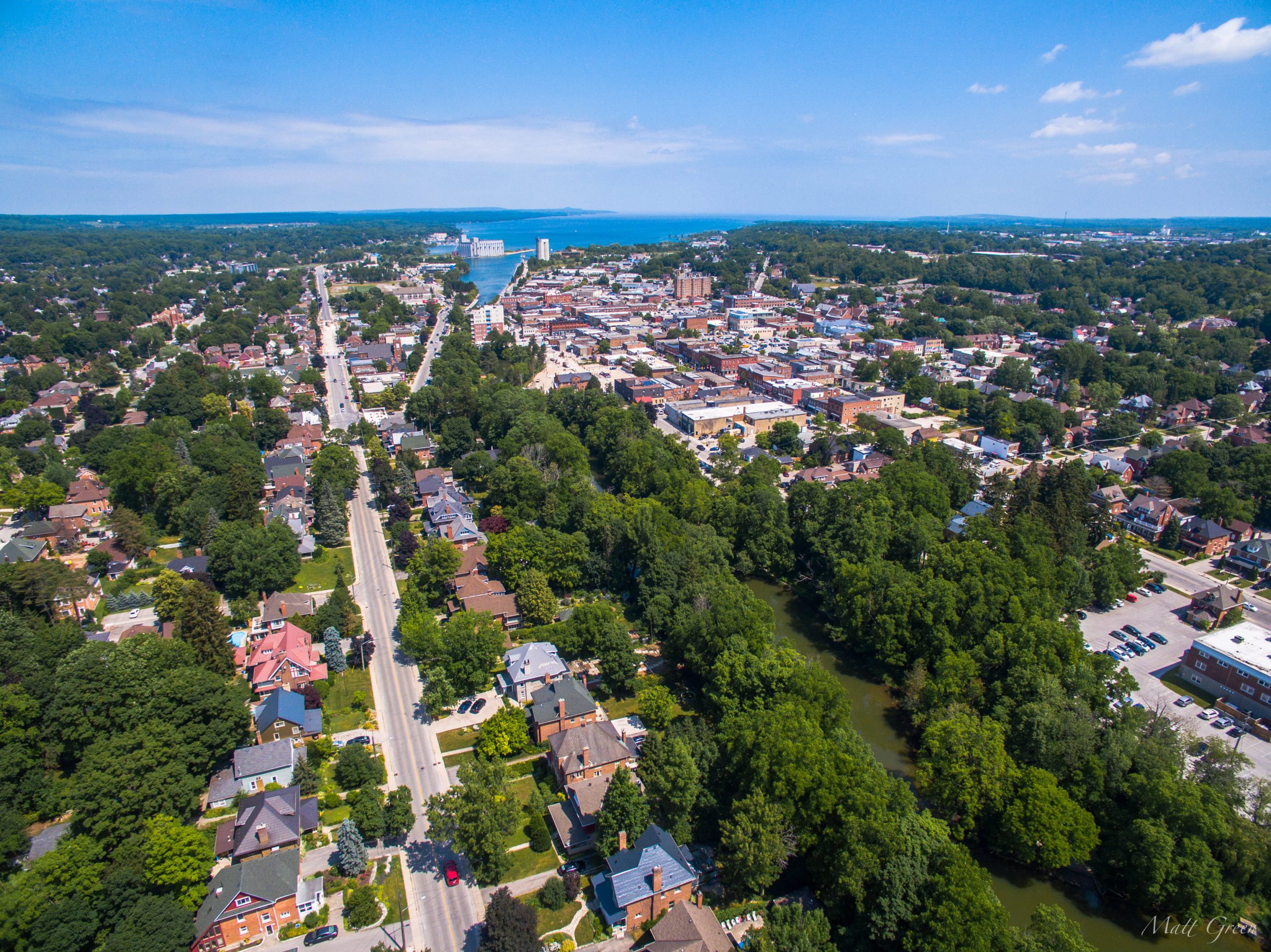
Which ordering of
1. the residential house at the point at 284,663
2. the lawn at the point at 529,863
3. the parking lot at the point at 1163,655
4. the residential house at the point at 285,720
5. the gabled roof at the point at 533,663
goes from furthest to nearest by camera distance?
the residential house at the point at 284,663 < the gabled roof at the point at 533,663 < the parking lot at the point at 1163,655 < the residential house at the point at 285,720 < the lawn at the point at 529,863

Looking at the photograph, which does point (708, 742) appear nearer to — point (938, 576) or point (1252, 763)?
point (938, 576)

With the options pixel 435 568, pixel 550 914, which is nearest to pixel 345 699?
pixel 435 568

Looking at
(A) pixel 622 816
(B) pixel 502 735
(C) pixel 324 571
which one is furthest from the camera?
(C) pixel 324 571

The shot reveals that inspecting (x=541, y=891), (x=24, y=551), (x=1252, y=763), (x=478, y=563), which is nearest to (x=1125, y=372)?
(x=1252, y=763)

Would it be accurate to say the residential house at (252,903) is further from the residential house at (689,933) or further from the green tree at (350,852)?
the residential house at (689,933)

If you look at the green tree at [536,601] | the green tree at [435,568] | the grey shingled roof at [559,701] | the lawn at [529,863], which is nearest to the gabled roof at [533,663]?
the grey shingled roof at [559,701]

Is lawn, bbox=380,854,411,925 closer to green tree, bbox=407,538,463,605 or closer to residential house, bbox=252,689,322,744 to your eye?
residential house, bbox=252,689,322,744

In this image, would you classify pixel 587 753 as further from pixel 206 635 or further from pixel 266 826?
pixel 206 635
